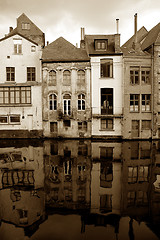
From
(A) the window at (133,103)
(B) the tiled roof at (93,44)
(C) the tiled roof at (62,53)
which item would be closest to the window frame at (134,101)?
(A) the window at (133,103)

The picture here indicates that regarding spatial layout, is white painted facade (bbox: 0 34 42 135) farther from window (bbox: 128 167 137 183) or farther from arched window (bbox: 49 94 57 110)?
window (bbox: 128 167 137 183)

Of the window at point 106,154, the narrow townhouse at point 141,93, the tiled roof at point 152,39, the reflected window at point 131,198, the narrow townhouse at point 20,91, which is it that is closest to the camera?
the reflected window at point 131,198

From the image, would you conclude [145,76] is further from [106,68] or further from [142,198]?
[142,198]

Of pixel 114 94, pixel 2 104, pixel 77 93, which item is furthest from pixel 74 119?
pixel 2 104

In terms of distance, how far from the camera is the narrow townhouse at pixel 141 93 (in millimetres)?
23500

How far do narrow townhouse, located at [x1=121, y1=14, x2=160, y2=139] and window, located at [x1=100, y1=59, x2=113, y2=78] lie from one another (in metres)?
1.71

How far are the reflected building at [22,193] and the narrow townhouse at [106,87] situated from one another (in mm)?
11149

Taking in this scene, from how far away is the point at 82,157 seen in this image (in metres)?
14.9

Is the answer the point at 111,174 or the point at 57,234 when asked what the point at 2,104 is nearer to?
the point at 111,174

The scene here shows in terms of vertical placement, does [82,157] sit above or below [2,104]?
below

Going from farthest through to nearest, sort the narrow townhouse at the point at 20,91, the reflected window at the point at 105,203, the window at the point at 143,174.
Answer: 1. the narrow townhouse at the point at 20,91
2. the window at the point at 143,174
3. the reflected window at the point at 105,203

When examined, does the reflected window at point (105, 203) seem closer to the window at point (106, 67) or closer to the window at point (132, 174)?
the window at point (132, 174)

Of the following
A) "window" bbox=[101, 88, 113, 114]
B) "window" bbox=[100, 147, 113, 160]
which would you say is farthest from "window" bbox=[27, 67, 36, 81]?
"window" bbox=[100, 147, 113, 160]

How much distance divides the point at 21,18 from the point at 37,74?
12573 mm
